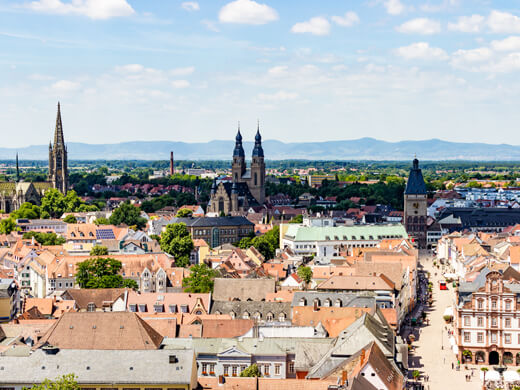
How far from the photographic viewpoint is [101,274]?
90.9m

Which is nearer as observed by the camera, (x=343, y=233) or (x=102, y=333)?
(x=102, y=333)

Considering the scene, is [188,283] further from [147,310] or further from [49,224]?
[49,224]

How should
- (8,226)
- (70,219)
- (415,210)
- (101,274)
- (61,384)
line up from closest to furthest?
(61,384) → (101,274) → (8,226) → (415,210) → (70,219)

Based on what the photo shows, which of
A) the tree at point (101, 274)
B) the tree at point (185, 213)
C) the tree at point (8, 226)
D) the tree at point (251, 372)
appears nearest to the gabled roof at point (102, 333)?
the tree at point (251, 372)

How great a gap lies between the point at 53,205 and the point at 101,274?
10198cm

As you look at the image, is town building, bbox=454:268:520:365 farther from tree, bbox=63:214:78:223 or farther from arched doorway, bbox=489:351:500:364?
tree, bbox=63:214:78:223

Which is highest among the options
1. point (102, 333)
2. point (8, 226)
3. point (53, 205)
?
point (102, 333)

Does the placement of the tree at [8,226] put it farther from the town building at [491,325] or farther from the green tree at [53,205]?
the town building at [491,325]

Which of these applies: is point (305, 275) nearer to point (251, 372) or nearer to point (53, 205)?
point (251, 372)

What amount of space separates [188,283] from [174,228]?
35419mm

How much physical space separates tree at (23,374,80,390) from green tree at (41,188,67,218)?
14422 cm

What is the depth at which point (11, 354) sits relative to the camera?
51.8 metres

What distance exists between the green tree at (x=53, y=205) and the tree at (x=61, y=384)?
144 m

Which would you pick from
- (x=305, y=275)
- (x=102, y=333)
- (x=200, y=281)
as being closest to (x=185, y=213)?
(x=305, y=275)
